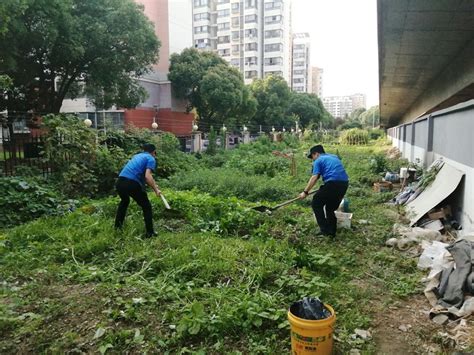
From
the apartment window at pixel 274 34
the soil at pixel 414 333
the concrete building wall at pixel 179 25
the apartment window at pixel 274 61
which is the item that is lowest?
the soil at pixel 414 333

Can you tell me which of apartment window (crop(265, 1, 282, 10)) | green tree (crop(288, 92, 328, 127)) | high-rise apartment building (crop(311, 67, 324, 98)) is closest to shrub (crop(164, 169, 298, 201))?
green tree (crop(288, 92, 328, 127))

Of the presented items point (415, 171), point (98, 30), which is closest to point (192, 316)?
point (415, 171)

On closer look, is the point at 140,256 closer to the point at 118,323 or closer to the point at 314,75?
the point at 118,323

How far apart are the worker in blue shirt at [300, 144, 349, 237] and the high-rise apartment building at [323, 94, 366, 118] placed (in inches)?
5508

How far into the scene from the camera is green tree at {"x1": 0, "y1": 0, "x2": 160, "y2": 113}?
14.0 meters

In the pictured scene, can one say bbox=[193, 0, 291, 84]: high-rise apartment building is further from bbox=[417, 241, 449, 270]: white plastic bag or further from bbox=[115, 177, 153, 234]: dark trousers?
bbox=[417, 241, 449, 270]: white plastic bag

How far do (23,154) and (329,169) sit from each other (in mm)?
8132

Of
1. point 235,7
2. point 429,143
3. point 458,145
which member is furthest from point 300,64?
point 458,145

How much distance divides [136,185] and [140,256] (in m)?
1.33

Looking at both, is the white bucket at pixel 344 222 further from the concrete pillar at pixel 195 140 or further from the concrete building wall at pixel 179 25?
the concrete building wall at pixel 179 25

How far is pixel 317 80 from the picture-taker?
11212 centimetres

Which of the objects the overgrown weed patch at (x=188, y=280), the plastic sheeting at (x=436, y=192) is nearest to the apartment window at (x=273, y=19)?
the plastic sheeting at (x=436, y=192)

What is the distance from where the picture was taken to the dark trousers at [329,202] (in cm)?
586

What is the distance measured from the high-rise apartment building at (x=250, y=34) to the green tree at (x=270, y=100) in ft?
82.7
